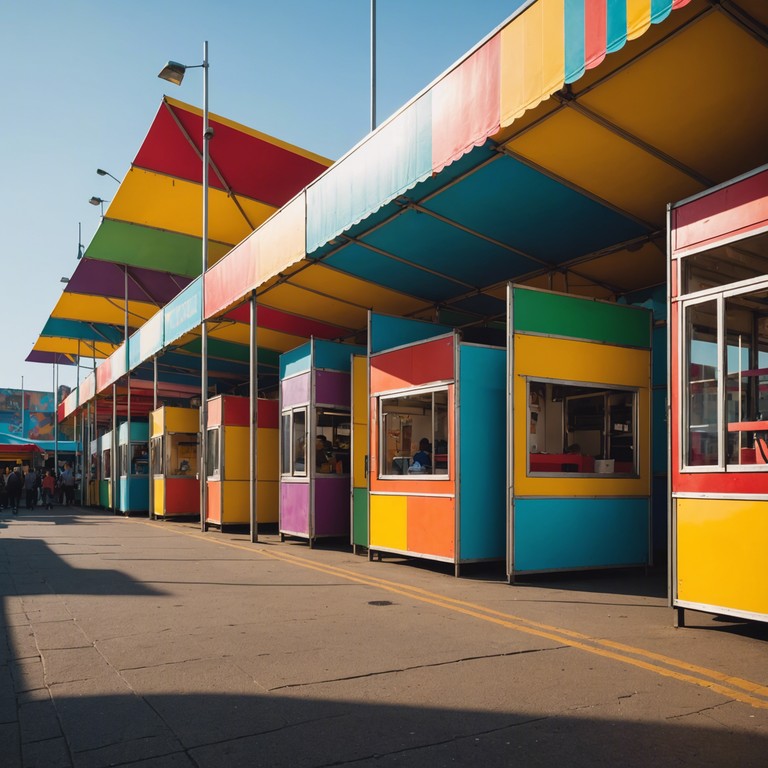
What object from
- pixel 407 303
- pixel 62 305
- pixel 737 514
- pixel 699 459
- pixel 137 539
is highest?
pixel 62 305

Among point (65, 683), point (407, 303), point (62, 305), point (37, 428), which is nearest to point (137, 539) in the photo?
point (407, 303)

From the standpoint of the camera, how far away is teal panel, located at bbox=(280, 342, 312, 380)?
1437 centimetres

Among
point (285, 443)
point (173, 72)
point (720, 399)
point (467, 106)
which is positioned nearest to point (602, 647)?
point (720, 399)

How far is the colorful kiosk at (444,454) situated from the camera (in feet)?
33.8

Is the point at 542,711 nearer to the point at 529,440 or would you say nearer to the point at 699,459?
the point at 699,459

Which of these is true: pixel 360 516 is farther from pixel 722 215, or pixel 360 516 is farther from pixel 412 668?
pixel 722 215

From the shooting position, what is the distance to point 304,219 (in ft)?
38.4

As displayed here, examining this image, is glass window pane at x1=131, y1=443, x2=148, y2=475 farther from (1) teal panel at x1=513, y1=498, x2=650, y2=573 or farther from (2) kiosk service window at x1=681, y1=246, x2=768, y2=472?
(2) kiosk service window at x1=681, y1=246, x2=768, y2=472

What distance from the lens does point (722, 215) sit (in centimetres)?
672

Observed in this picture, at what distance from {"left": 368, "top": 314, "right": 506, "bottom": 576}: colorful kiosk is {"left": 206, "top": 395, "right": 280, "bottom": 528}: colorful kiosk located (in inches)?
250

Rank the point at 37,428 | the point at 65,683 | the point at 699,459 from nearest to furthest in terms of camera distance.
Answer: the point at 65,683
the point at 699,459
the point at 37,428

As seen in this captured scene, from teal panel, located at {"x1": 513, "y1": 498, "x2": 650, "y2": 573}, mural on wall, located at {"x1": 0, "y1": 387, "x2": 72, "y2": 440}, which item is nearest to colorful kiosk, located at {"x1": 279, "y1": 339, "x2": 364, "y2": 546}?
teal panel, located at {"x1": 513, "y1": 498, "x2": 650, "y2": 573}

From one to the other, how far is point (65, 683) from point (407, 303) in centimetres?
976

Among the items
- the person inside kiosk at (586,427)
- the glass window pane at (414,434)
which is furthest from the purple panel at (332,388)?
the person inside kiosk at (586,427)
